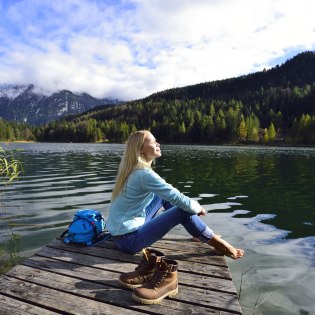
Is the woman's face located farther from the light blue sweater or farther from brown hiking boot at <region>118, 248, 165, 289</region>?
brown hiking boot at <region>118, 248, 165, 289</region>

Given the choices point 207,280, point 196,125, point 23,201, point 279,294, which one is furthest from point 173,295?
point 196,125

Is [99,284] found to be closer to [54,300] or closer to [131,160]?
[54,300]

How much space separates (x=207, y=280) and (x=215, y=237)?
134 cm

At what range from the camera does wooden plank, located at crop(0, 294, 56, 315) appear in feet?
16.3

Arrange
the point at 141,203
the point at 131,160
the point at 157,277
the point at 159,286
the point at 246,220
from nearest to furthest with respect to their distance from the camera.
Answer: the point at 159,286 → the point at 157,277 → the point at 131,160 → the point at 141,203 → the point at 246,220

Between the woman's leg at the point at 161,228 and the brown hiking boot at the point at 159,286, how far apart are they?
1099 millimetres

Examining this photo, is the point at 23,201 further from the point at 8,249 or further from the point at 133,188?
the point at 133,188

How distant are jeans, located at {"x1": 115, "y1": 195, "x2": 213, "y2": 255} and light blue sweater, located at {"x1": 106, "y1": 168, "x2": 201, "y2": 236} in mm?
193

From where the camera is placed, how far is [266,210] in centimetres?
1591

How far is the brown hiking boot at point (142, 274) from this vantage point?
5664 mm

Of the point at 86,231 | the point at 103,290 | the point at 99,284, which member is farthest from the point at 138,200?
the point at 86,231

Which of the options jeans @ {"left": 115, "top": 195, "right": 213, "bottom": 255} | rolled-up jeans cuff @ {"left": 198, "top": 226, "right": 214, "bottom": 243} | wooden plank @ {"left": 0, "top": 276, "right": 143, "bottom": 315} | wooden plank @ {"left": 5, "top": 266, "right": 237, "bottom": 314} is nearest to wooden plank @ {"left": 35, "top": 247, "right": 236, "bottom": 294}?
wooden plank @ {"left": 5, "top": 266, "right": 237, "bottom": 314}

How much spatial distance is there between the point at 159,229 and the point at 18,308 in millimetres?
2894

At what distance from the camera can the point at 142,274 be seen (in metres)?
5.76
